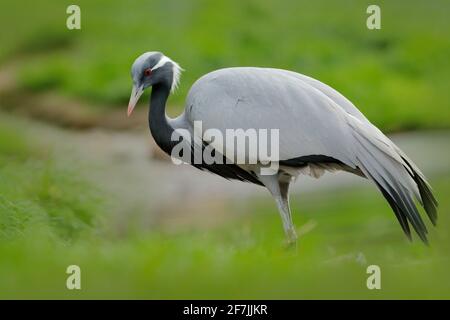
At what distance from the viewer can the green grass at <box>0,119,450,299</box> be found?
19.2 ft

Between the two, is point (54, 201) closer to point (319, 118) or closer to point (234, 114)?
point (234, 114)

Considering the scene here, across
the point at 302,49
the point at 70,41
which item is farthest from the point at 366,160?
the point at 70,41

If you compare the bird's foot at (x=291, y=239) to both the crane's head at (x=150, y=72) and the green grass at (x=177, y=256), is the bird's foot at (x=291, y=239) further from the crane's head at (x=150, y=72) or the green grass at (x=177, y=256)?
the crane's head at (x=150, y=72)

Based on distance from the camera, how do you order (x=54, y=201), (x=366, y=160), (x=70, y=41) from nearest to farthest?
(x=366, y=160) → (x=54, y=201) → (x=70, y=41)

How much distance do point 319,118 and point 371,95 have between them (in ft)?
21.2

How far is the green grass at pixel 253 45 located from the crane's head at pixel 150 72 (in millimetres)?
5450

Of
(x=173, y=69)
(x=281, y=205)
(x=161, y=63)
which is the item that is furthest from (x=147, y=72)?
(x=281, y=205)

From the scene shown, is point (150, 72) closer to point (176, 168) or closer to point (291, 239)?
point (291, 239)

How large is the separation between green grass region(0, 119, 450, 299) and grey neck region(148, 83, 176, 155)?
0.67 metres

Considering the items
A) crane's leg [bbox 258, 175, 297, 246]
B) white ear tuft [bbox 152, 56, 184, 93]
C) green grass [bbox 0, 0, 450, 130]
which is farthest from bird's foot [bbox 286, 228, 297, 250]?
green grass [bbox 0, 0, 450, 130]

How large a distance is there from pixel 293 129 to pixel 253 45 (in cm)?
774

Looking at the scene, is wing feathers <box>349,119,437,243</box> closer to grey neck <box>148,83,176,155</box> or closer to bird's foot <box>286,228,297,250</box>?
bird's foot <box>286,228,297,250</box>

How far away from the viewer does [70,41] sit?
1546 cm

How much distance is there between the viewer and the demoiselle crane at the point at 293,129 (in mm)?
6738
